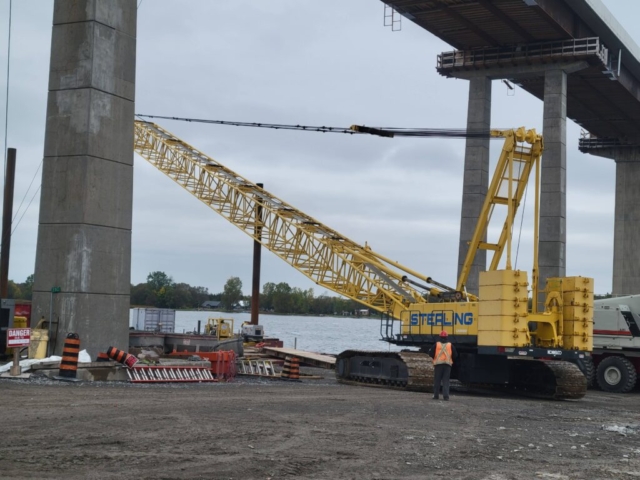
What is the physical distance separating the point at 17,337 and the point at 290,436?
34.3ft

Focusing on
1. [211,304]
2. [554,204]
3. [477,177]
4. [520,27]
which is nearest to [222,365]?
[477,177]

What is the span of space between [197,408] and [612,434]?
7.38 metres

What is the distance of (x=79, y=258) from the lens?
24531 mm

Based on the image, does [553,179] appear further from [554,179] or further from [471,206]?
[471,206]

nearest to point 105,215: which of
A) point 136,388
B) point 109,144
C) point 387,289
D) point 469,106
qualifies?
point 109,144

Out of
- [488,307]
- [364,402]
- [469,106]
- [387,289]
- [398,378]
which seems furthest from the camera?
[469,106]

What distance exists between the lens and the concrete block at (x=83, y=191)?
24562 millimetres

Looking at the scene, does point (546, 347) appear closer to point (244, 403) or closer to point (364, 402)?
point (364, 402)

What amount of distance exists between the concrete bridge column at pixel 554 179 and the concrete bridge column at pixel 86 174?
26.0m

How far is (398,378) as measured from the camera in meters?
25.8

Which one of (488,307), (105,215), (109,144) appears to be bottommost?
(488,307)

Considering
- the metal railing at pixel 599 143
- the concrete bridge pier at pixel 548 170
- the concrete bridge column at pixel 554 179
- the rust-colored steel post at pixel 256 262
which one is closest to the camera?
the concrete bridge pier at pixel 548 170

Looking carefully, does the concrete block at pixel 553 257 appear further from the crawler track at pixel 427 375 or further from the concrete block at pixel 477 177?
the crawler track at pixel 427 375

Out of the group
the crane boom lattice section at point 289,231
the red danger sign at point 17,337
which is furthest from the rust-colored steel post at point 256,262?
the red danger sign at point 17,337
